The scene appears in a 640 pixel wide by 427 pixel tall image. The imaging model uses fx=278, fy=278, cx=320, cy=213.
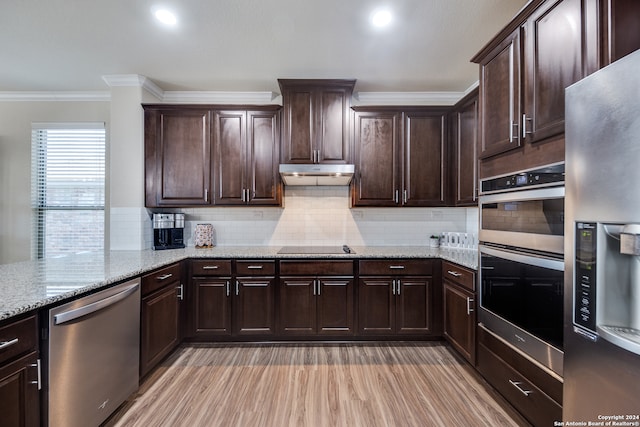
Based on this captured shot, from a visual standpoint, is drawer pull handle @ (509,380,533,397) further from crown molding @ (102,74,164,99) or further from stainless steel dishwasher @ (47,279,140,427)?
Answer: crown molding @ (102,74,164,99)

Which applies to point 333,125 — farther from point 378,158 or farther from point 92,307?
point 92,307

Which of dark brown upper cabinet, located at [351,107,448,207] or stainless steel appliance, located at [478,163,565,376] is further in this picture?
dark brown upper cabinet, located at [351,107,448,207]

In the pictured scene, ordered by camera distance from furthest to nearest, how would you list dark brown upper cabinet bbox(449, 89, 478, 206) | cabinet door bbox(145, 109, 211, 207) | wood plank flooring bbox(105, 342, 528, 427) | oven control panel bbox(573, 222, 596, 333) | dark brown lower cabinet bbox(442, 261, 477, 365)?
1. cabinet door bbox(145, 109, 211, 207)
2. dark brown upper cabinet bbox(449, 89, 478, 206)
3. dark brown lower cabinet bbox(442, 261, 477, 365)
4. wood plank flooring bbox(105, 342, 528, 427)
5. oven control panel bbox(573, 222, 596, 333)

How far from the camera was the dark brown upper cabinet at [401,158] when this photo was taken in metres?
3.14

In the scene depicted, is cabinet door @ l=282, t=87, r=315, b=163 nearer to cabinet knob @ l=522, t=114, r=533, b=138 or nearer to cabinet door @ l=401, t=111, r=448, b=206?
cabinet door @ l=401, t=111, r=448, b=206

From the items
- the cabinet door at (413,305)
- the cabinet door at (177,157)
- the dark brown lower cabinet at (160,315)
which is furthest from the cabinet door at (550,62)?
the cabinet door at (177,157)

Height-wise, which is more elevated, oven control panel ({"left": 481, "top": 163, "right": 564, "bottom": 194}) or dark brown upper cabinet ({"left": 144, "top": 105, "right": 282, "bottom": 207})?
dark brown upper cabinet ({"left": 144, "top": 105, "right": 282, "bottom": 207})

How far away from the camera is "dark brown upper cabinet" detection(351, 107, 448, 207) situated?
10.3 ft

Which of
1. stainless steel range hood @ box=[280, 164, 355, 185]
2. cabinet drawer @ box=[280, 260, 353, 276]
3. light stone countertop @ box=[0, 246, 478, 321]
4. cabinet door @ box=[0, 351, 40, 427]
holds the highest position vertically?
stainless steel range hood @ box=[280, 164, 355, 185]

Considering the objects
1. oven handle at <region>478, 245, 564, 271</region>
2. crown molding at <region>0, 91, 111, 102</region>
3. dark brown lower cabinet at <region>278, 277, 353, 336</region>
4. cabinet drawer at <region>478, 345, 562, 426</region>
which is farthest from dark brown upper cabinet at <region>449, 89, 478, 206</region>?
crown molding at <region>0, 91, 111, 102</region>

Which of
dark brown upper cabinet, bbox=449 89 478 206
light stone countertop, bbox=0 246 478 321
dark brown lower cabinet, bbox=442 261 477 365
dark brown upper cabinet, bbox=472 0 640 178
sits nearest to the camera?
dark brown upper cabinet, bbox=472 0 640 178

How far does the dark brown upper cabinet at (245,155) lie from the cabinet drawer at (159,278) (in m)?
0.90

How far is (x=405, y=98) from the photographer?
11.1ft

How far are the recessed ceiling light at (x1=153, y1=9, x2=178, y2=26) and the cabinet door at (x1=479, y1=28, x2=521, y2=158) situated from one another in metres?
2.34
